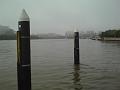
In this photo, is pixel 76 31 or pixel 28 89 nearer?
pixel 28 89

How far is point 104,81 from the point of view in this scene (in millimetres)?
10305

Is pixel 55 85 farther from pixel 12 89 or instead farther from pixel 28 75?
pixel 28 75

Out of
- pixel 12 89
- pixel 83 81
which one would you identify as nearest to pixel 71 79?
pixel 83 81

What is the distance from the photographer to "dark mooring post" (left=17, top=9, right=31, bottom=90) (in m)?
5.69

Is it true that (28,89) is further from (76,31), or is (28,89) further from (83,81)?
(76,31)

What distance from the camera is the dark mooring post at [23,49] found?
569 centimetres

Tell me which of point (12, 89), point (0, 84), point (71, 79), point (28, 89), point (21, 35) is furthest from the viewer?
point (71, 79)

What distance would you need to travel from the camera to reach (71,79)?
10859 mm

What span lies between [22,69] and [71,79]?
5.26m

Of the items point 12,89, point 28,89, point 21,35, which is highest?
point 21,35

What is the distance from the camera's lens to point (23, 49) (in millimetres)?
5746

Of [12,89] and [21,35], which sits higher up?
[21,35]

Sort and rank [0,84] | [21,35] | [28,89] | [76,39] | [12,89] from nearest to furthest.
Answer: [21,35]
[28,89]
[12,89]
[0,84]
[76,39]

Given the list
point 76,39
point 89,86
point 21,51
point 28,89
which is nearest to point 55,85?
point 89,86
